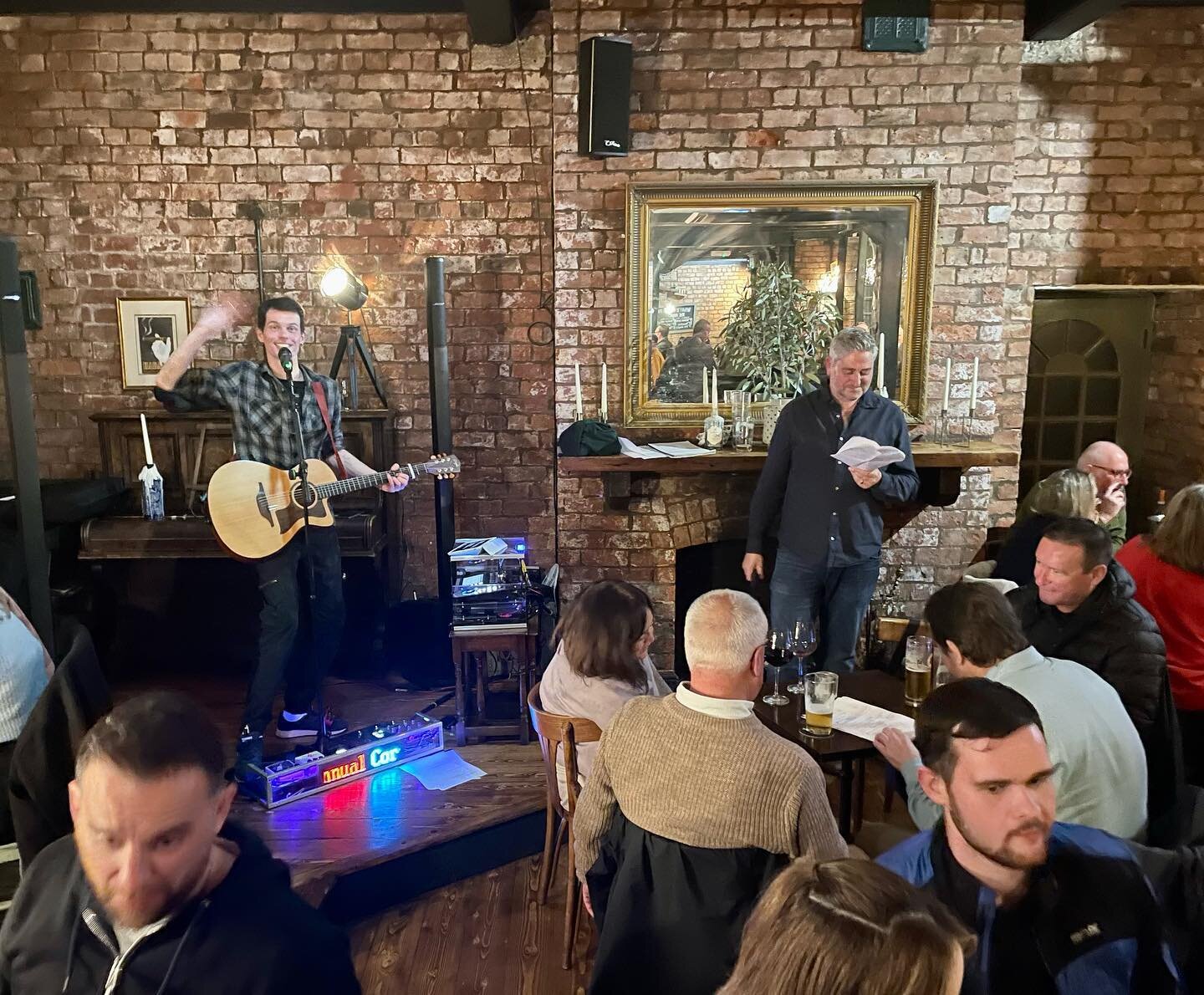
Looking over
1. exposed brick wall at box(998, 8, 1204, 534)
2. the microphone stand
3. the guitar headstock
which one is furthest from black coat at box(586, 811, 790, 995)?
exposed brick wall at box(998, 8, 1204, 534)

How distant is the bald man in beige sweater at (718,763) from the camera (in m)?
1.72

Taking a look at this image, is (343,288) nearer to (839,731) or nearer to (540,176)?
(540,176)

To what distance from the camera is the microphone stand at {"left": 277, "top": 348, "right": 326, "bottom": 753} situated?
3.13m

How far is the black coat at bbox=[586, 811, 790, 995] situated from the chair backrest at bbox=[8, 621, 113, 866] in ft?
4.02

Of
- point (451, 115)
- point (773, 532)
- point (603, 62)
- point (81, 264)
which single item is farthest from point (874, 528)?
point (81, 264)

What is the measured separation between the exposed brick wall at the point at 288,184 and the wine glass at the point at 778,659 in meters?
2.12

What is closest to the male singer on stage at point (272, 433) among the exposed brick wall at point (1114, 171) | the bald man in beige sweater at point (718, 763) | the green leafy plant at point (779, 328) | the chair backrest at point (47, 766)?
the chair backrest at point (47, 766)

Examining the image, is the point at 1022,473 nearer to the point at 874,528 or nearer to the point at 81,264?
A: the point at 874,528

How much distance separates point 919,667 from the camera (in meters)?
2.67

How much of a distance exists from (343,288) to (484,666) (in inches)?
75.4

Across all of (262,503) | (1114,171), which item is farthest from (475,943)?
(1114,171)

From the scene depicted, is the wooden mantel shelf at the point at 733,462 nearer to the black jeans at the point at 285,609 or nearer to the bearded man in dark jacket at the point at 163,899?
the black jeans at the point at 285,609

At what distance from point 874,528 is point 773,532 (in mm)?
607

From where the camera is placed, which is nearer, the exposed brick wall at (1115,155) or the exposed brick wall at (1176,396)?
the exposed brick wall at (1115,155)
